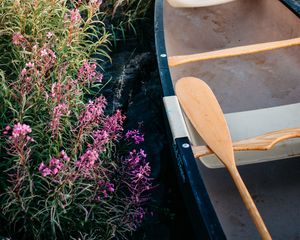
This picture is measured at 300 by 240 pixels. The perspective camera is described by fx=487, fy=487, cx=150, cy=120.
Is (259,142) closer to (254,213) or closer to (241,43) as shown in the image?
(254,213)

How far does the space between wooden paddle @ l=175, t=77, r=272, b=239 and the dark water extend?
12.5 inches

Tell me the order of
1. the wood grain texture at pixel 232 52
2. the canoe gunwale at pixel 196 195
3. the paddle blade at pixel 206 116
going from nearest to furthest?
the canoe gunwale at pixel 196 195 < the paddle blade at pixel 206 116 < the wood grain texture at pixel 232 52

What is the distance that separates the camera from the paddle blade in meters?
2.41

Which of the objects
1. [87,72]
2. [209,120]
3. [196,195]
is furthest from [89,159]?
[209,120]

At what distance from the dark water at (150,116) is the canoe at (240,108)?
39 cm

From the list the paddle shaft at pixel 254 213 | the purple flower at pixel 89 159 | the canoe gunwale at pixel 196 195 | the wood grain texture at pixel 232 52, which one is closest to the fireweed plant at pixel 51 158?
the purple flower at pixel 89 159

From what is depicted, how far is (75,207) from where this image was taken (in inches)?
94.3

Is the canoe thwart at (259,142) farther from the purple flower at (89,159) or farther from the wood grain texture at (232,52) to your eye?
the wood grain texture at (232,52)

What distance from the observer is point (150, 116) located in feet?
12.5

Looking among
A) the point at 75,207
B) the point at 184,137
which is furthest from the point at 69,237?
the point at 184,137

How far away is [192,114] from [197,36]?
Result: 144cm

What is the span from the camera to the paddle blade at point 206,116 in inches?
94.7

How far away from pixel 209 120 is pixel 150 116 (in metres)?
1.23

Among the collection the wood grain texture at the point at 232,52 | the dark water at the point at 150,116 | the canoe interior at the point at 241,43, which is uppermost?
the wood grain texture at the point at 232,52
